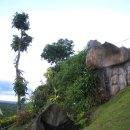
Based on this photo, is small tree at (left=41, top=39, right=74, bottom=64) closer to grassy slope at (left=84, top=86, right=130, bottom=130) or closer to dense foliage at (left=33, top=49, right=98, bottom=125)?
dense foliage at (left=33, top=49, right=98, bottom=125)

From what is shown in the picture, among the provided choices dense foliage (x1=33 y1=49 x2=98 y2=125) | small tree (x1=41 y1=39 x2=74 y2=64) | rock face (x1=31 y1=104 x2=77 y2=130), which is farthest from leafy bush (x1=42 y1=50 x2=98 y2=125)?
small tree (x1=41 y1=39 x2=74 y2=64)

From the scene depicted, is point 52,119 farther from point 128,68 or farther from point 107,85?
point 128,68

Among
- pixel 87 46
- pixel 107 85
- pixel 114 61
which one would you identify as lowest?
pixel 107 85

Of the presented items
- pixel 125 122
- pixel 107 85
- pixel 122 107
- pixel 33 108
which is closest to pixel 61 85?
pixel 33 108

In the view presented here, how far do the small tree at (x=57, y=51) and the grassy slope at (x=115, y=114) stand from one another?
13631 millimetres

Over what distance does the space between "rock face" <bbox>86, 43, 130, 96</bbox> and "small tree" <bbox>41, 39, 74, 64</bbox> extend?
11.9m

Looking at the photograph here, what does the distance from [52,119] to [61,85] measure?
3.48 m

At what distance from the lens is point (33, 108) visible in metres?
18.2

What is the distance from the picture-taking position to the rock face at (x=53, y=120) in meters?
14.2

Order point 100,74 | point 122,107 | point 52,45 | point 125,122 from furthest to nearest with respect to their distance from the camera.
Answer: point 52,45 → point 100,74 → point 122,107 → point 125,122

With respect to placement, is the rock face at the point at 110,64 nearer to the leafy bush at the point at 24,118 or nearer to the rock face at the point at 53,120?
the rock face at the point at 53,120

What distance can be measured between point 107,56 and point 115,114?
170 inches

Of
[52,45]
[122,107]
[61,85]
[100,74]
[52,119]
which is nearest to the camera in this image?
[122,107]

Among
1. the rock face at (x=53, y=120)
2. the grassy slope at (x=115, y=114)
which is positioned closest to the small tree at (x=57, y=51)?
the rock face at (x=53, y=120)
